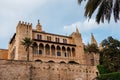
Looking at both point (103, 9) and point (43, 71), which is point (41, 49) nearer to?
point (43, 71)

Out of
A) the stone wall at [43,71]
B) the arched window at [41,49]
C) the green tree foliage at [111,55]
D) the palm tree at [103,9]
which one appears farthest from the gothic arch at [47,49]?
the palm tree at [103,9]

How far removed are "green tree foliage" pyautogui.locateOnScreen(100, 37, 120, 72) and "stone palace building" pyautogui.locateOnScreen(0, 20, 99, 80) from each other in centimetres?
299

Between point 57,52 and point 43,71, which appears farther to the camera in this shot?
point 57,52

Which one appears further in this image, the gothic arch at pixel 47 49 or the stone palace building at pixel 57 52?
the gothic arch at pixel 47 49

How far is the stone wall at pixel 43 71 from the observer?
130 ft

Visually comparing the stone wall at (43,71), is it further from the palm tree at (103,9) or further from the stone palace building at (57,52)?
the palm tree at (103,9)

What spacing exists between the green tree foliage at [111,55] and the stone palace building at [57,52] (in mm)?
2988

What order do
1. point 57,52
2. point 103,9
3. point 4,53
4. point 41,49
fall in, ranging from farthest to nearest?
point 4,53, point 57,52, point 41,49, point 103,9

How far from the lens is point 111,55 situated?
52344mm

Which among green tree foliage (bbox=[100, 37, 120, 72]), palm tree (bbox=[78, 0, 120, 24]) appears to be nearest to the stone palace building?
green tree foliage (bbox=[100, 37, 120, 72])

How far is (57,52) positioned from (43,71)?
1578 cm

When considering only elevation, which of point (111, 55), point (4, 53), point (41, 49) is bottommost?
point (111, 55)

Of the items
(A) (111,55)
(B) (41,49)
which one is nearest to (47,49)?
(B) (41,49)

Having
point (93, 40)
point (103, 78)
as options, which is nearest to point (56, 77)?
point (103, 78)
